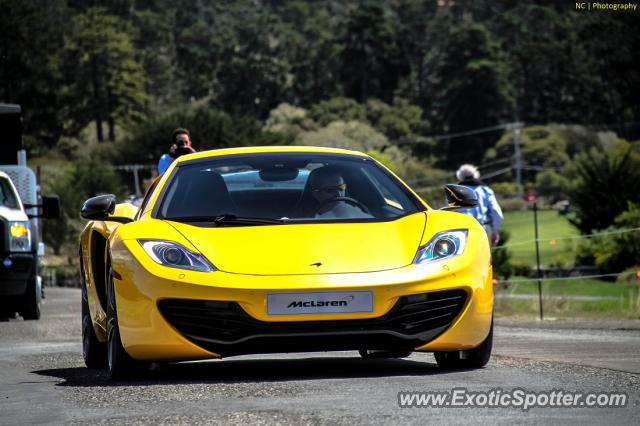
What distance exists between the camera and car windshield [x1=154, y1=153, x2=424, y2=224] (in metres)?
9.12

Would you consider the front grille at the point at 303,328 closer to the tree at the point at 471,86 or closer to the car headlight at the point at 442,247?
the car headlight at the point at 442,247

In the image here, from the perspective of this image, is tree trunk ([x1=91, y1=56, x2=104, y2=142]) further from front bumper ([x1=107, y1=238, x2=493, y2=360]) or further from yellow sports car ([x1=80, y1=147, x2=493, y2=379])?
front bumper ([x1=107, y1=238, x2=493, y2=360])

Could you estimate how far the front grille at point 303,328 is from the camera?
8.23m

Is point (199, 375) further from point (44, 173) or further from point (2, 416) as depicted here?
point (44, 173)

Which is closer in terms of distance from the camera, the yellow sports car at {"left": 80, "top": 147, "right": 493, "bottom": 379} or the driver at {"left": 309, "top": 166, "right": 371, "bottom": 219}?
the yellow sports car at {"left": 80, "top": 147, "right": 493, "bottom": 379}

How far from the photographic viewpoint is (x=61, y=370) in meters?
10.1

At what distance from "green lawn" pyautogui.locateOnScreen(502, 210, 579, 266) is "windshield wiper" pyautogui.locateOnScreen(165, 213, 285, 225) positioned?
54579 millimetres

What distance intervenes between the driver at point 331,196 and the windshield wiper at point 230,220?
383mm

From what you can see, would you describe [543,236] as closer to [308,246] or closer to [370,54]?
[370,54]

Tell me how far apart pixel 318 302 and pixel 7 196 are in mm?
11879

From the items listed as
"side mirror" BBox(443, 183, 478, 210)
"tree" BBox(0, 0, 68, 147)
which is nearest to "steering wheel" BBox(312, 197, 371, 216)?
"side mirror" BBox(443, 183, 478, 210)

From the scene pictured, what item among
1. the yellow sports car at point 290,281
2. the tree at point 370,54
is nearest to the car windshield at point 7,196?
the yellow sports car at point 290,281

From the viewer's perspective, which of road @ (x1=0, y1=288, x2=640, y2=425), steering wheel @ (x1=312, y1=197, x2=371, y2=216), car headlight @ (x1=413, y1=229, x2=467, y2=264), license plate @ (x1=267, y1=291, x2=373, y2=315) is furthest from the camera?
steering wheel @ (x1=312, y1=197, x2=371, y2=216)

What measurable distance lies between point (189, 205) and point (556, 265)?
5834cm
